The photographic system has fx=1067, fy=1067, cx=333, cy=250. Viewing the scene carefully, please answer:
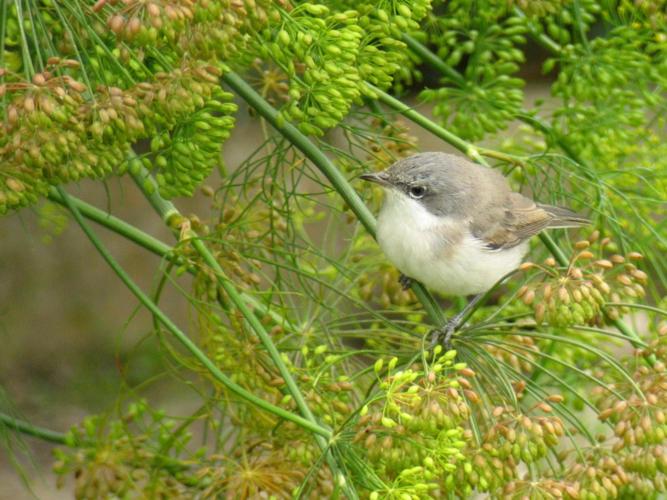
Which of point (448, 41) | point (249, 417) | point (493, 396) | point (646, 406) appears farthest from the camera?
point (448, 41)

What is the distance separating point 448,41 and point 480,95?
0.74ft

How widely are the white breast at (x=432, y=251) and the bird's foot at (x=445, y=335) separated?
39 centimetres

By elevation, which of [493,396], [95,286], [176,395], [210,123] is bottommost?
[176,395]

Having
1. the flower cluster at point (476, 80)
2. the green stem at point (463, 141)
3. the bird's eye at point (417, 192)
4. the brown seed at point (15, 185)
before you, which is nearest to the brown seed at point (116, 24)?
the brown seed at point (15, 185)

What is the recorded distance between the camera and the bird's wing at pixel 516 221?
3.23 m

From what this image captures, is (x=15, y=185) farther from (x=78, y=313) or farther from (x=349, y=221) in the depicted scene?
(x=78, y=313)

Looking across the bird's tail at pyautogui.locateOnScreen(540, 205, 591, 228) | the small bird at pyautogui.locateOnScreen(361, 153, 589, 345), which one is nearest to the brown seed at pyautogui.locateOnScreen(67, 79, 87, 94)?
the small bird at pyautogui.locateOnScreen(361, 153, 589, 345)

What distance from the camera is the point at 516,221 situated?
337 cm

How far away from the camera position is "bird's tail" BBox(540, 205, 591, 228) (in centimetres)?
323

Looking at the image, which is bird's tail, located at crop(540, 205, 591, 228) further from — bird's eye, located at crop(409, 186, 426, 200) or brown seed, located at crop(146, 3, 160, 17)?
brown seed, located at crop(146, 3, 160, 17)

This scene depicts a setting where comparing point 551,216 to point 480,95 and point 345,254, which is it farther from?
point 345,254

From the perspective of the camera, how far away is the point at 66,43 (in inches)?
97.0

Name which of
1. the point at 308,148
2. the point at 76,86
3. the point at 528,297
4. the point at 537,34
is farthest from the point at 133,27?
the point at 537,34

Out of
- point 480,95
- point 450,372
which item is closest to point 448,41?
point 480,95
